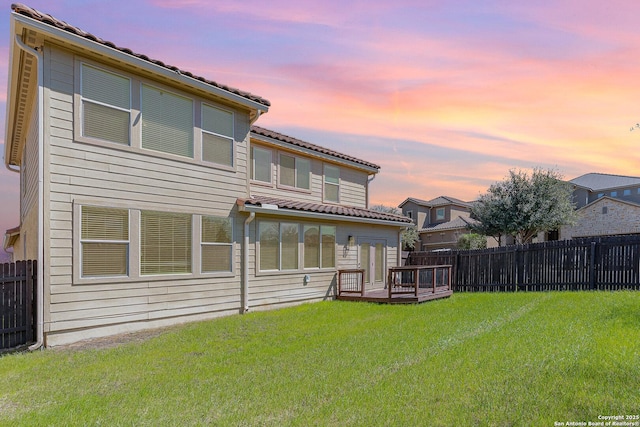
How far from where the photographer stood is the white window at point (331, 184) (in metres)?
15.4

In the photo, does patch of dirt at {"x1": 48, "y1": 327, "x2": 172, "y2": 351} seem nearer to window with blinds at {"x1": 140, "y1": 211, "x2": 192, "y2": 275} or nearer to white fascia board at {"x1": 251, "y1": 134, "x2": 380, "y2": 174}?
window with blinds at {"x1": 140, "y1": 211, "x2": 192, "y2": 275}

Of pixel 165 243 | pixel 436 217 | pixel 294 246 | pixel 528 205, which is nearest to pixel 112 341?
pixel 165 243

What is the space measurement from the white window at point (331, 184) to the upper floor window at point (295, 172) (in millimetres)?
969

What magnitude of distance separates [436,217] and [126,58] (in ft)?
122

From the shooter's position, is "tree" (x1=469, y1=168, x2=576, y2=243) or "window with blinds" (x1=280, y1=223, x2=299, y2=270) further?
"tree" (x1=469, y1=168, x2=576, y2=243)

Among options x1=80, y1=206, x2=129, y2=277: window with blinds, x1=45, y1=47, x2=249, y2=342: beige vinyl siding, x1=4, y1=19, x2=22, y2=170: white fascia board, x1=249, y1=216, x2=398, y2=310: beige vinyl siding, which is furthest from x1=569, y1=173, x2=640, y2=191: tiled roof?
x1=4, y1=19, x2=22, y2=170: white fascia board

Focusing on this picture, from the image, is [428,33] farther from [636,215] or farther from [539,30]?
[636,215]

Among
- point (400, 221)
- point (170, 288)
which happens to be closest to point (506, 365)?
point (170, 288)

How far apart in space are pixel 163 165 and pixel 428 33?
22.1ft

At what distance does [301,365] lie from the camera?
225 inches

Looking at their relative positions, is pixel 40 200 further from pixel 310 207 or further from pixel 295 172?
pixel 295 172

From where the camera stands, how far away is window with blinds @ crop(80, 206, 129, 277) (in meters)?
8.05

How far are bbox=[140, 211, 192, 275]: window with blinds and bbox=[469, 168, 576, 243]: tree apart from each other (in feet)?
78.6

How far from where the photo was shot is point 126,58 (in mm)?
8547
